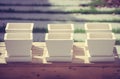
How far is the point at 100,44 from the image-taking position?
385 centimetres

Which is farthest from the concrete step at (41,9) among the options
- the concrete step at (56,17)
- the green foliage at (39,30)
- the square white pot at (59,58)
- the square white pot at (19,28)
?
the square white pot at (59,58)

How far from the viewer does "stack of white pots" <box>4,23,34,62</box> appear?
12.7 feet

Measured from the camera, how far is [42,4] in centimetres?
707

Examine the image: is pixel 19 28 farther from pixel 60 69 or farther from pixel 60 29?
pixel 60 69

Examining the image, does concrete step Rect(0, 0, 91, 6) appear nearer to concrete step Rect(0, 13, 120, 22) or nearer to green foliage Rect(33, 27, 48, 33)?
concrete step Rect(0, 13, 120, 22)

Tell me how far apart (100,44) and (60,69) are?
0.58 m

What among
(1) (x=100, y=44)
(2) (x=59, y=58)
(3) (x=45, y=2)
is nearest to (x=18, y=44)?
(2) (x=59, y=58)

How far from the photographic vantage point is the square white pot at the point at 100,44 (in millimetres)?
3824

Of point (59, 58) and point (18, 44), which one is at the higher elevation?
point (18, 44)

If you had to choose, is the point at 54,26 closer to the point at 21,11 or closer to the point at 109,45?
the point at 109,45

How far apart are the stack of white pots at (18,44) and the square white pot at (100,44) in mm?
720

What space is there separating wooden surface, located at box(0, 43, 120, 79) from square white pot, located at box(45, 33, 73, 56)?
14 centimetres

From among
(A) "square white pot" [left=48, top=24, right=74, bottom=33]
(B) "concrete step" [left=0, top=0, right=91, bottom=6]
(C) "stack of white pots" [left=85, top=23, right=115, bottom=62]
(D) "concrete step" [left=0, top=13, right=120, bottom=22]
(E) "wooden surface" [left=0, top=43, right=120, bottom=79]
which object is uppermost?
(B) "concrete step" [left=0, top=0, right=91, bottom=6]

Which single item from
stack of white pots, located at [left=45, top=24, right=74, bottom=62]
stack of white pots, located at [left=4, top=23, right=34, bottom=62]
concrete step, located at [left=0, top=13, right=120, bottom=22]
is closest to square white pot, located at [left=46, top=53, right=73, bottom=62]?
stack of white pots, located at [left=45, top=24, right=74, bottom=62]
